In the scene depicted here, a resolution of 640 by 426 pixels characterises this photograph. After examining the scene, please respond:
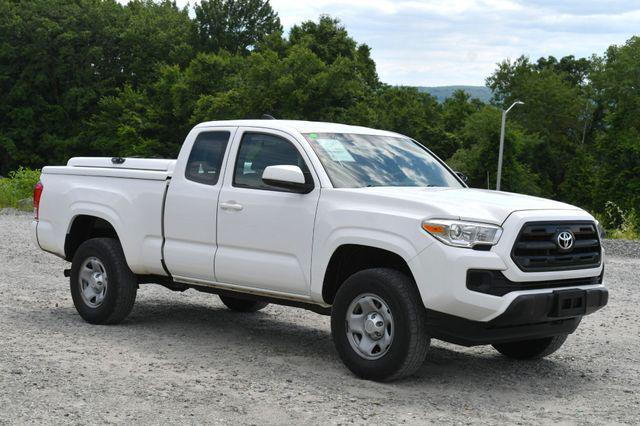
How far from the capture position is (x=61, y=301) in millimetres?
10695

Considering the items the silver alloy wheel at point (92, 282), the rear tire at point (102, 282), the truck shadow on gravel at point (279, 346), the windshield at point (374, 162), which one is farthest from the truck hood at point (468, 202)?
the silver alloy wheel at point (92, 282)

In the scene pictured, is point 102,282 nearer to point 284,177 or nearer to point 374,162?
point 284,177

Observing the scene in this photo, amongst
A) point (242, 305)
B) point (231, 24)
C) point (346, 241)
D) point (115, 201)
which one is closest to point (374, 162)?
point (346, 241)

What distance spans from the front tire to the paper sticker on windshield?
44.6 inches

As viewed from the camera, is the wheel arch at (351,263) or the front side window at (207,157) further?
the front side window at (207,157)

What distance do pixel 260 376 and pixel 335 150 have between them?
6.28 feet

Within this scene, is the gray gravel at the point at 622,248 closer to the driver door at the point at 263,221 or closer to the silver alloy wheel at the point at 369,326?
the driver door at the point at 263,221

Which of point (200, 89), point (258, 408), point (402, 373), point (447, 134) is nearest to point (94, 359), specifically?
point (258, 408)

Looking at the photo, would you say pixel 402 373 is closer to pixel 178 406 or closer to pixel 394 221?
pixel 394 221

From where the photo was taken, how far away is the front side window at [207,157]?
824 centimetres

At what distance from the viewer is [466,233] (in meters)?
6.48

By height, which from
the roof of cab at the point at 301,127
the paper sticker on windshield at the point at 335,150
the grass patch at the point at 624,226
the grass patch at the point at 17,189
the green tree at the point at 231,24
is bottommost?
the grass patch at the point at 17,189

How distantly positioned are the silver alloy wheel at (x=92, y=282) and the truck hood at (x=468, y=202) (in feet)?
10.2

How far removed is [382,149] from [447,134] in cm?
7000
